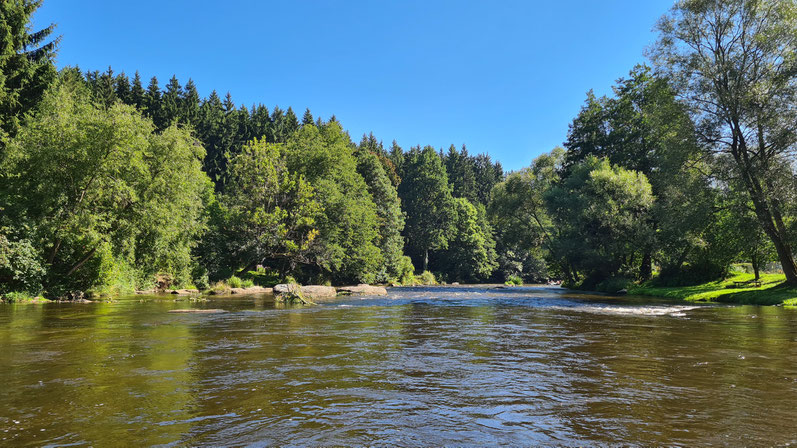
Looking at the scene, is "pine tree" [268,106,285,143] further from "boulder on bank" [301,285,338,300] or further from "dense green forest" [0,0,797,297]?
"boulder on bank" [301,285,338,300]

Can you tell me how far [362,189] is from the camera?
201 feet

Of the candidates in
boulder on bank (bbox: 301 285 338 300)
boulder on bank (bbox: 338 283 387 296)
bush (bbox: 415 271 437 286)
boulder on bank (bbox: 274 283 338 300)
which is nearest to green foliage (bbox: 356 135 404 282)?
bush (bbox: 415 271 437 286)

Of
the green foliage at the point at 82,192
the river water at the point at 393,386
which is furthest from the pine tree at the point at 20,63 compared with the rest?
the river water at the point at 393,386

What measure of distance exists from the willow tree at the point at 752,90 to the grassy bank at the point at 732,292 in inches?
86.1

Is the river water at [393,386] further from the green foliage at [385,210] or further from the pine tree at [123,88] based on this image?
the pine tree at [123,88]

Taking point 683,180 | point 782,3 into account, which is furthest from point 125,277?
point 782,3

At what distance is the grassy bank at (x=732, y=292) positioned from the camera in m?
25.1

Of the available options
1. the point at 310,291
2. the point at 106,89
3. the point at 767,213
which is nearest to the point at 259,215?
the point at 310,291

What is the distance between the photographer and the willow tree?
26.8m

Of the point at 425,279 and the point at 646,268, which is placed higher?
the point at 646,268

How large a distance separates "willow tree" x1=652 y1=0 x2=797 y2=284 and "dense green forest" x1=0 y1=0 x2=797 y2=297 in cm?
9

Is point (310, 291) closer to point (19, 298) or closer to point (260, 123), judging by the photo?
point (19, 298)

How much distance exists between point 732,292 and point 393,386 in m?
30.0

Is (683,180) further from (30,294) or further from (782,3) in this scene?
(30,294)
